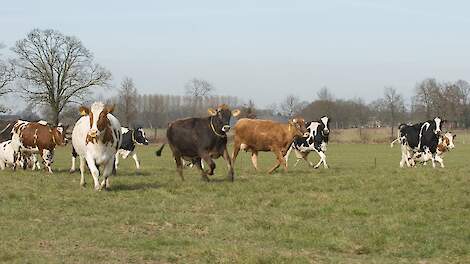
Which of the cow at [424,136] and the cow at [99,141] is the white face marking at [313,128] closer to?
the cow at [424,136]

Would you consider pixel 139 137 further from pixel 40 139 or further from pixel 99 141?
pixel 99 141

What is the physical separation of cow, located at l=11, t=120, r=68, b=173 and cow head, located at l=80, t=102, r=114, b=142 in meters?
6.71

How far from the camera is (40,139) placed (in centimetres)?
2142

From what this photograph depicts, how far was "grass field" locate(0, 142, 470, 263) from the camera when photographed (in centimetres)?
830

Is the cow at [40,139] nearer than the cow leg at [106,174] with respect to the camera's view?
No

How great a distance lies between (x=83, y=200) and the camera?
43.1 ft

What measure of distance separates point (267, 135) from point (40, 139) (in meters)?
7.72

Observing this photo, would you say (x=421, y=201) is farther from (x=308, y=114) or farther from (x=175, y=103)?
(x=175, y=103)

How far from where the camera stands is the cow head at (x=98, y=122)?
14.7 m

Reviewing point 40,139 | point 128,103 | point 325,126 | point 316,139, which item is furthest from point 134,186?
point 128,103

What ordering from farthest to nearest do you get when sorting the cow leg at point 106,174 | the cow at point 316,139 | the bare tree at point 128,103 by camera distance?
the bare tree at point 128,103, the cow at point 316,139, the cow leg at point 106,174

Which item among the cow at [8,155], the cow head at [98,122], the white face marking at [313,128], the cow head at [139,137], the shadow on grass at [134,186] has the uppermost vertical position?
the cow head at [98,122]

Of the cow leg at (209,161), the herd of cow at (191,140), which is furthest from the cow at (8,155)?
the cow leg at (209,161)

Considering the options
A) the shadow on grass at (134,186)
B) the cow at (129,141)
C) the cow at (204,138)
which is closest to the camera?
the shadow on grass at (134,186)
